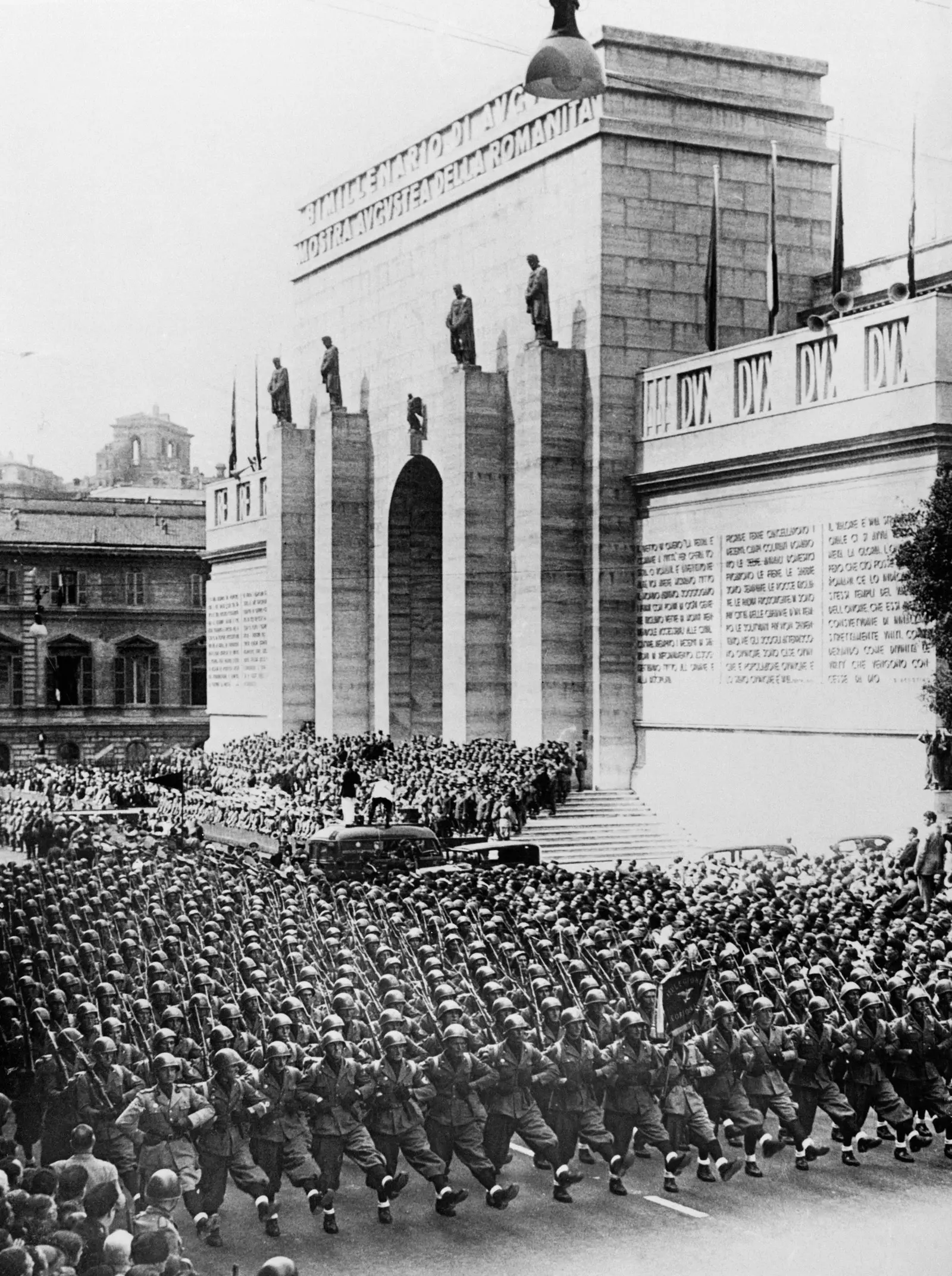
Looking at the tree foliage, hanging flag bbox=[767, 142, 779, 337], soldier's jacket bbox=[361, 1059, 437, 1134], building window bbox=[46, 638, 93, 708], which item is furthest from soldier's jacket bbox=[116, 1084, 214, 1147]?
building window bbox=[46, 638, 93, 708]

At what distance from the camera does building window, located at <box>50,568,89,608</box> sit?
61.1 m

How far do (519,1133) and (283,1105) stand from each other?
1840mm

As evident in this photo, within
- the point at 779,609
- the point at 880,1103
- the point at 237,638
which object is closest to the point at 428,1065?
the point at 880,1103

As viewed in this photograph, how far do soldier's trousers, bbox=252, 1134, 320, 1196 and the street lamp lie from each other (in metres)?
8.48

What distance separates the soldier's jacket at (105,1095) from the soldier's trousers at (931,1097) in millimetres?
6228

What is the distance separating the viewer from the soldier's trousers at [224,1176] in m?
11.7

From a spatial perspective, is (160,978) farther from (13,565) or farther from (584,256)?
(13,565)

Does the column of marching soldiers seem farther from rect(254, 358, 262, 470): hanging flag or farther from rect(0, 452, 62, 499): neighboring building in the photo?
rect(254, 358, 262, 470): hanging flag

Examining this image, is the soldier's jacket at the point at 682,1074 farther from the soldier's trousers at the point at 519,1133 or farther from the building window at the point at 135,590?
the building window at the point at 135,590

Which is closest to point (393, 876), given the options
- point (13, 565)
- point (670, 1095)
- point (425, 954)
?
point (425, 954)

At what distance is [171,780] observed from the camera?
39.5 meters

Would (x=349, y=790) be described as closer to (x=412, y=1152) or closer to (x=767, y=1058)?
(x=767, y=1058)

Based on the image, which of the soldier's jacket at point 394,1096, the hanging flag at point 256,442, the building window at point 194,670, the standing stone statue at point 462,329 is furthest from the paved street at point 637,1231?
the building window at point 194,670

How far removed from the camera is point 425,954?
1512cm
